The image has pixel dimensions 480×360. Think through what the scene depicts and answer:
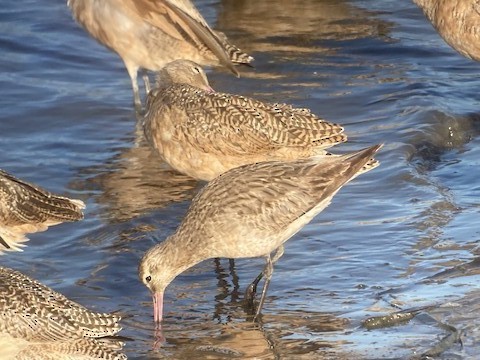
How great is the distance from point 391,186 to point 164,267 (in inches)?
105

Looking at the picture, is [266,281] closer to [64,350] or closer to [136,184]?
[64,350]

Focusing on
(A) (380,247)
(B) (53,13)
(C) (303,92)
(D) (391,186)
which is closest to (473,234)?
(A) (380,247)

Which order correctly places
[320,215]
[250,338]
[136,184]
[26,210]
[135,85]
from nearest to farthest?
1. [250,338]
2. [26,210]
3. [320,215]
4. [136,184]
5. [135,85]

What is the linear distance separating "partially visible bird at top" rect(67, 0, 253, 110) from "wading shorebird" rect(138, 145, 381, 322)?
4.28 metres

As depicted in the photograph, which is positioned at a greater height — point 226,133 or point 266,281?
point 226,133

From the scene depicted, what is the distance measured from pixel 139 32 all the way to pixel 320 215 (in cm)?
359

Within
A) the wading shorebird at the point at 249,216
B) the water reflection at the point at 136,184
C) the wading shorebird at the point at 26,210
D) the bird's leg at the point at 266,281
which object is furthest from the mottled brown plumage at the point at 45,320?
the water reflection at the point at 136,184

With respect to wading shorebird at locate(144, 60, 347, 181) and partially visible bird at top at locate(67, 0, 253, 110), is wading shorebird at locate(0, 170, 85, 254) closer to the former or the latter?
wading shorebird at locate(144, 60, 347, 181)

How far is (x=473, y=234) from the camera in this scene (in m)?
8.94

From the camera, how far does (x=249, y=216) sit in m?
7.98

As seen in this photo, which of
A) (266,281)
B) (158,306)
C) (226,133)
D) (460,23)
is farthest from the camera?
(460,23)

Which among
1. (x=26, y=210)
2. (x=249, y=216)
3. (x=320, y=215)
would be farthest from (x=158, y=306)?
(x=320, y=215)

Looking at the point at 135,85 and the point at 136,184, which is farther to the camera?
the point at 135,85

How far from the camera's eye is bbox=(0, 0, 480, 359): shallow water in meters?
7.81
